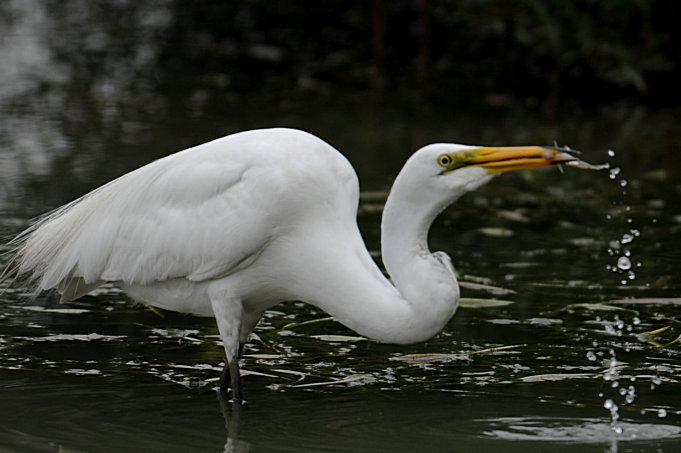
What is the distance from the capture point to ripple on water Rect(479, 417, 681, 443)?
4.54m

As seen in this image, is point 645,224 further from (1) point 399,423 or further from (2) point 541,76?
(2) point 541,76

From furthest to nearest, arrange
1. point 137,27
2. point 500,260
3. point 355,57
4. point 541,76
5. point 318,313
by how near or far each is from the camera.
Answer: point 137,27 → point 355,57 → point 541,76 → point 500,260 → point 318,313

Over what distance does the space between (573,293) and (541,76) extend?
8.80 m

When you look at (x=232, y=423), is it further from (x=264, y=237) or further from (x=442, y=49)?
(x=442, y=49)

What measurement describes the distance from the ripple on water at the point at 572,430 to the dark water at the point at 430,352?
12 mm

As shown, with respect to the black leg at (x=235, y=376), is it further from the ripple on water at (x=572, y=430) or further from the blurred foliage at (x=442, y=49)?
the blurred foliage at (x=442, y=49)

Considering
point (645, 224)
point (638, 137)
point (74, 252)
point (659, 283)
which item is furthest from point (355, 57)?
point (74, 252)

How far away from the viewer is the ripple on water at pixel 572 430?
4.54 metres

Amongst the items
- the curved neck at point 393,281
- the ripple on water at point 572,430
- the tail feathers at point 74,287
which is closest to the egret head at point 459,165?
the curved neck at point 393,281

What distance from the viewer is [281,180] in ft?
15.7

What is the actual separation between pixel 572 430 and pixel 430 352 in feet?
3.99

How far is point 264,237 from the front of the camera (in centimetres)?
484

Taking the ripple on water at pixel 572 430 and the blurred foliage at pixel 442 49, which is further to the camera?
the blurred foliage at pixel 442 49

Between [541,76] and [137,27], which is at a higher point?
[137,27]
